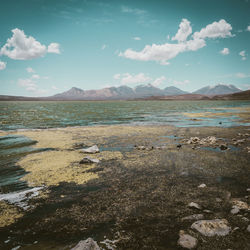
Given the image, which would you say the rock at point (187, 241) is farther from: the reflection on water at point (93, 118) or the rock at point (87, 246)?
the reflection on water at point (93, 118)

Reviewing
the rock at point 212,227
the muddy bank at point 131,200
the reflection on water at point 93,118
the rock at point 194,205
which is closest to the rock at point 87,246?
the muddy bank at point 131,200

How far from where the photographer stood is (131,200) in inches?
258

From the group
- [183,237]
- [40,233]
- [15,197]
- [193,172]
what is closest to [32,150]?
[15,197]

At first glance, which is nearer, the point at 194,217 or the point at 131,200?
the point at 194,217

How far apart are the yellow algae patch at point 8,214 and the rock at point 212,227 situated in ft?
18.5

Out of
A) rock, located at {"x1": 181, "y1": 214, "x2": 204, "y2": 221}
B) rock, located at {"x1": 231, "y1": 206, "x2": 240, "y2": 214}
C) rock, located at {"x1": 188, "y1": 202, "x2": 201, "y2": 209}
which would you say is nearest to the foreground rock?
rock, located at {"x1": 188, "y1": 202, "x2": 201, "y2": 209}

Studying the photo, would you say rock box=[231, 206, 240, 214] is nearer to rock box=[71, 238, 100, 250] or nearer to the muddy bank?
the muddy bank

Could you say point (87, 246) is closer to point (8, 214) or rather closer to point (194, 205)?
point (8, 214)

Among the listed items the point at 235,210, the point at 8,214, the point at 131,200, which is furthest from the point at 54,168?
the point at 235,210

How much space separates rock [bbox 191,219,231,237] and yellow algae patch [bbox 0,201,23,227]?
5.64 metres

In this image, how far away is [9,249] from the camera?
4.36 metres

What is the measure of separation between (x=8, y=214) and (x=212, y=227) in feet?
21.5

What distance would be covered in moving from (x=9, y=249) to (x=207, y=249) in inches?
194

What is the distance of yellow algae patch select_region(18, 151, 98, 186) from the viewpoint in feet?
28.4
